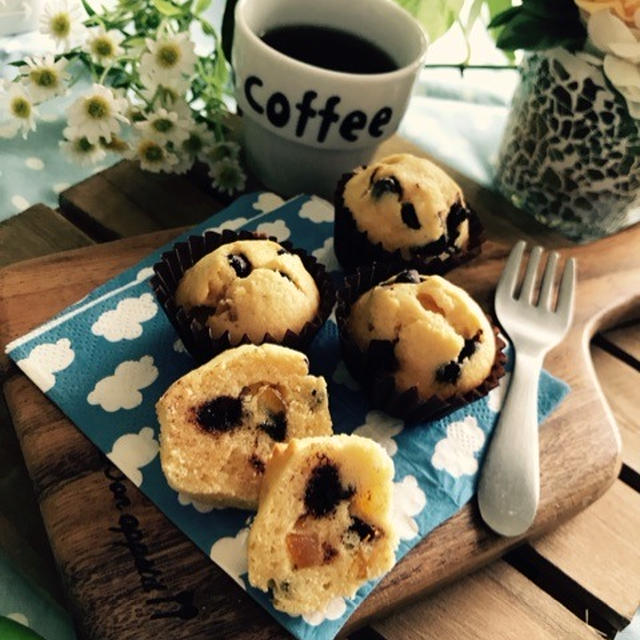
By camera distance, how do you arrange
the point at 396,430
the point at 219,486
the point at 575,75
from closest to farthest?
the point at 219,486
the point at 396,430
the point at 575,75

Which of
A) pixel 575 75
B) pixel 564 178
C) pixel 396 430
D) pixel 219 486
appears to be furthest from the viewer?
pixel 564 178

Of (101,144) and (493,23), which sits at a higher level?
(493,23)

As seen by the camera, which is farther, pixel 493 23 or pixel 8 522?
pixel 493 23

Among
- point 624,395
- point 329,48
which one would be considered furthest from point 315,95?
point 624,395

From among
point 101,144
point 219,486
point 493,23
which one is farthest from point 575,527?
point 101,144

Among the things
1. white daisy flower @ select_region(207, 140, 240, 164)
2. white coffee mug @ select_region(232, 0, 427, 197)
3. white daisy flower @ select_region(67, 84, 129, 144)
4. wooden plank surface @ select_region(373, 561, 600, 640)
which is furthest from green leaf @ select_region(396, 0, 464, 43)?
wooden plank surface @ select_region(373, 561, 600, 640)

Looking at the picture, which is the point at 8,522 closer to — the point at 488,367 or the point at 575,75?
the point at 488,367

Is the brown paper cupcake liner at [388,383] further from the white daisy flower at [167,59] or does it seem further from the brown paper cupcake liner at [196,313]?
the white daisy flower at [167,59]
